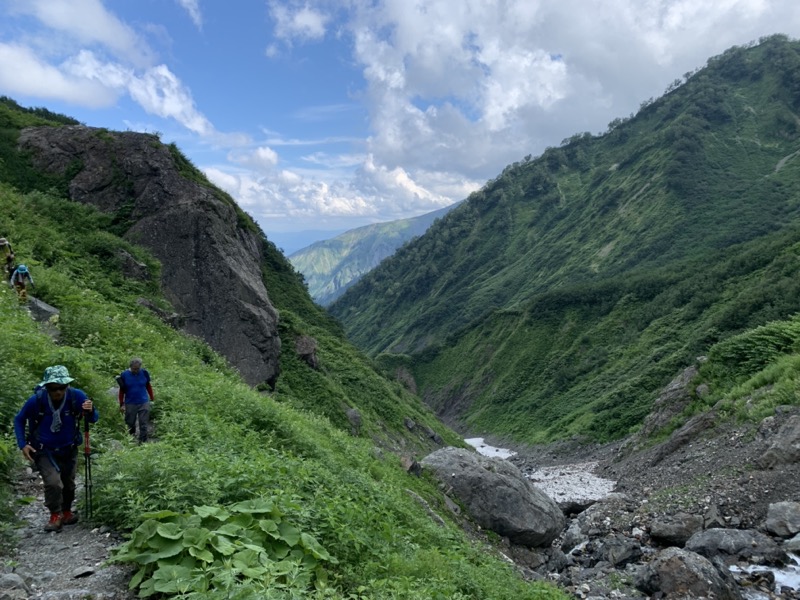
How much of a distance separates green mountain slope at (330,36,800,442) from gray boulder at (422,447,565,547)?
35.1 metres

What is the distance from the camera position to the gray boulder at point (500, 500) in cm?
1620

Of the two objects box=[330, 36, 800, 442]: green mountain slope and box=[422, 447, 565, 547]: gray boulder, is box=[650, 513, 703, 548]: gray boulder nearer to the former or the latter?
box=[422, 447, 565, 547]: gray boulder

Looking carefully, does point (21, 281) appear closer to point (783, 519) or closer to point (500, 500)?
point (500, 500)

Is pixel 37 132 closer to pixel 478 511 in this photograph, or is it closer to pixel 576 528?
pixel 478 511

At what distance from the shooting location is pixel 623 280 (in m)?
91.1

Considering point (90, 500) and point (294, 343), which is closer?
point (90, 500)

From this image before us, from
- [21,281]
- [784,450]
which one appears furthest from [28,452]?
[784,450]

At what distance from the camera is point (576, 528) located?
18.1 meters

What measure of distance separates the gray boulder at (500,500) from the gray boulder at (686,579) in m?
4.11

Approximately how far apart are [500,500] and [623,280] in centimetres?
8337

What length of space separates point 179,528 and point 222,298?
20175mm

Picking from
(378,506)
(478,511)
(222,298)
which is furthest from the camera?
(222,298)

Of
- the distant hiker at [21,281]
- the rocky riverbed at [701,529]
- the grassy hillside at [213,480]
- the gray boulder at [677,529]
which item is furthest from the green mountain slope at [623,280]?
the distant hiker at [21,281]

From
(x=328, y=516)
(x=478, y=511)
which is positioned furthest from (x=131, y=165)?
(x=328, y=516)
